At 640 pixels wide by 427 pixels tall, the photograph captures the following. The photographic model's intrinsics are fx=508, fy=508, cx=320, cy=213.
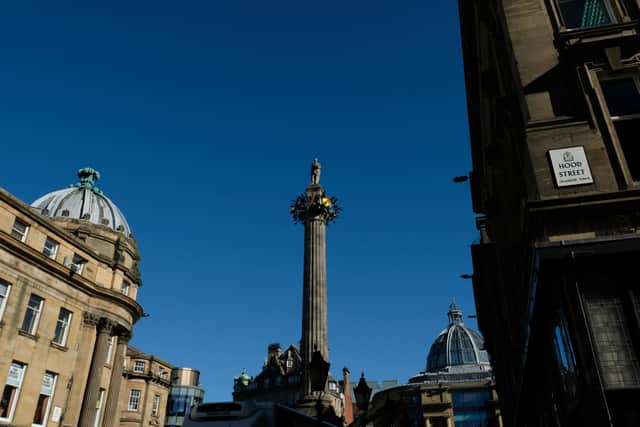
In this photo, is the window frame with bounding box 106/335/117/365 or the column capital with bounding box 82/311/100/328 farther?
the window frame with bounding box 106/335/117/365

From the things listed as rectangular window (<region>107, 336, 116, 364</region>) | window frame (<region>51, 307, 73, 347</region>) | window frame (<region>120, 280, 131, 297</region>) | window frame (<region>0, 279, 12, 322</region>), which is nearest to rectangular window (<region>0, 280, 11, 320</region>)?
window frame (<region>0, 279, 12, 322</region>)

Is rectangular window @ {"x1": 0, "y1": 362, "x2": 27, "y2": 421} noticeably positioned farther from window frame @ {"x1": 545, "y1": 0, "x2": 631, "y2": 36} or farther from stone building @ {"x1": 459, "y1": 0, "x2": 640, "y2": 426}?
window frame @ {"x1": 545, "y1": 0, "x2": 631, "y2": 36}

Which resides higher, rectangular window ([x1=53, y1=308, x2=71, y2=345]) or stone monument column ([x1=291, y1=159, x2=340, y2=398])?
stone monument column ([x1=291, y1=159, x2=340, y2=398])

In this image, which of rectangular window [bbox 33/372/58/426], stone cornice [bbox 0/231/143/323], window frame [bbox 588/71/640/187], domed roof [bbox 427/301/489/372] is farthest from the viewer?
domed roof [bbox 427/301/489/372]

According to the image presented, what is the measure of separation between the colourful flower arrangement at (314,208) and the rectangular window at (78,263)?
30.6 meters

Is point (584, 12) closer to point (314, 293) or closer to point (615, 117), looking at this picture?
point (615, 117)

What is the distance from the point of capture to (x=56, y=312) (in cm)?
3133

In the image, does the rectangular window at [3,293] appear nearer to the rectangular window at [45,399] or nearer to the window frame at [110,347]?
the rectangular window at [45,399]

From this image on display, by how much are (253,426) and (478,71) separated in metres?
14.8

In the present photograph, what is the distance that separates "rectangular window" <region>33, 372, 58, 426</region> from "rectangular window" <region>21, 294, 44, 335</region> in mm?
2939

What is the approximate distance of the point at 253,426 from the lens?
14.6 metres

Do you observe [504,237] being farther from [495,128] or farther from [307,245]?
[307,245]

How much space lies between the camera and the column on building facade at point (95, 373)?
32344 millimetres

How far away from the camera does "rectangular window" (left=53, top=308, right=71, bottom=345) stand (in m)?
31.7
